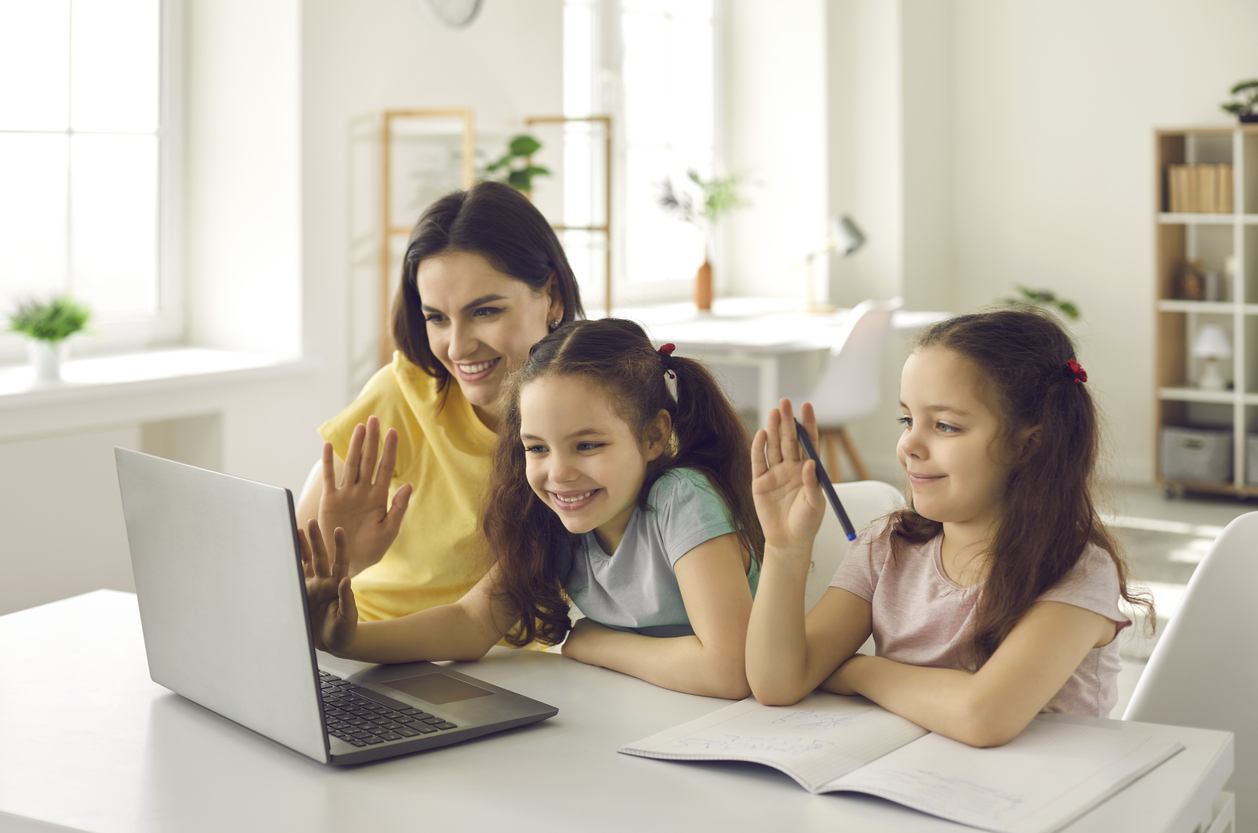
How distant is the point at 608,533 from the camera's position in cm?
135

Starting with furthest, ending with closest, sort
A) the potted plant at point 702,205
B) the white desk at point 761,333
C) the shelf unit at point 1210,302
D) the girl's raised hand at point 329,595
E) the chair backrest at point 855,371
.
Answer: the potted plant at point 702,205 < the shelf unit at point 1210,302 < the chair backrest at point 855,371 < the white desk at point 761,333 < the girl's raised hand at point 329,595

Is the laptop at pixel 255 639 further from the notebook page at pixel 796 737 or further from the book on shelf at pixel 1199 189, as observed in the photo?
the book on shelf at pixel 1199 189

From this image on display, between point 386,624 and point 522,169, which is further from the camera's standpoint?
point 522,169

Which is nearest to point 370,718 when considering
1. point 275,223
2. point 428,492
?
point 428,492

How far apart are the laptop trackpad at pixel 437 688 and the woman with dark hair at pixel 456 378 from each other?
30 centimetres

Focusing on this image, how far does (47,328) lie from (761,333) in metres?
2.30

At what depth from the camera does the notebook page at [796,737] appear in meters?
0.95

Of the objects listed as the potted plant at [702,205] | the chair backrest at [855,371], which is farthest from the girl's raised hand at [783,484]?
the potted plant at [702,205]

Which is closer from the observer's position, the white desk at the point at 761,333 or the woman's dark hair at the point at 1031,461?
the woman's dark hair at the point at 1031,461

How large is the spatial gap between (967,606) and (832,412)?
337cm

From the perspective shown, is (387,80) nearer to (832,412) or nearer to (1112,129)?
(832,412)

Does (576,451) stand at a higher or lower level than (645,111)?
lower

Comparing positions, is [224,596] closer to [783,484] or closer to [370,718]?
[370,718]

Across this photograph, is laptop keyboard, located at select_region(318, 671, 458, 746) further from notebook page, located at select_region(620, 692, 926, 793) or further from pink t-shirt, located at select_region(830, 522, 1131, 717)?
pink t-shirt, located at select_region(830, 522, 1131, 717)
